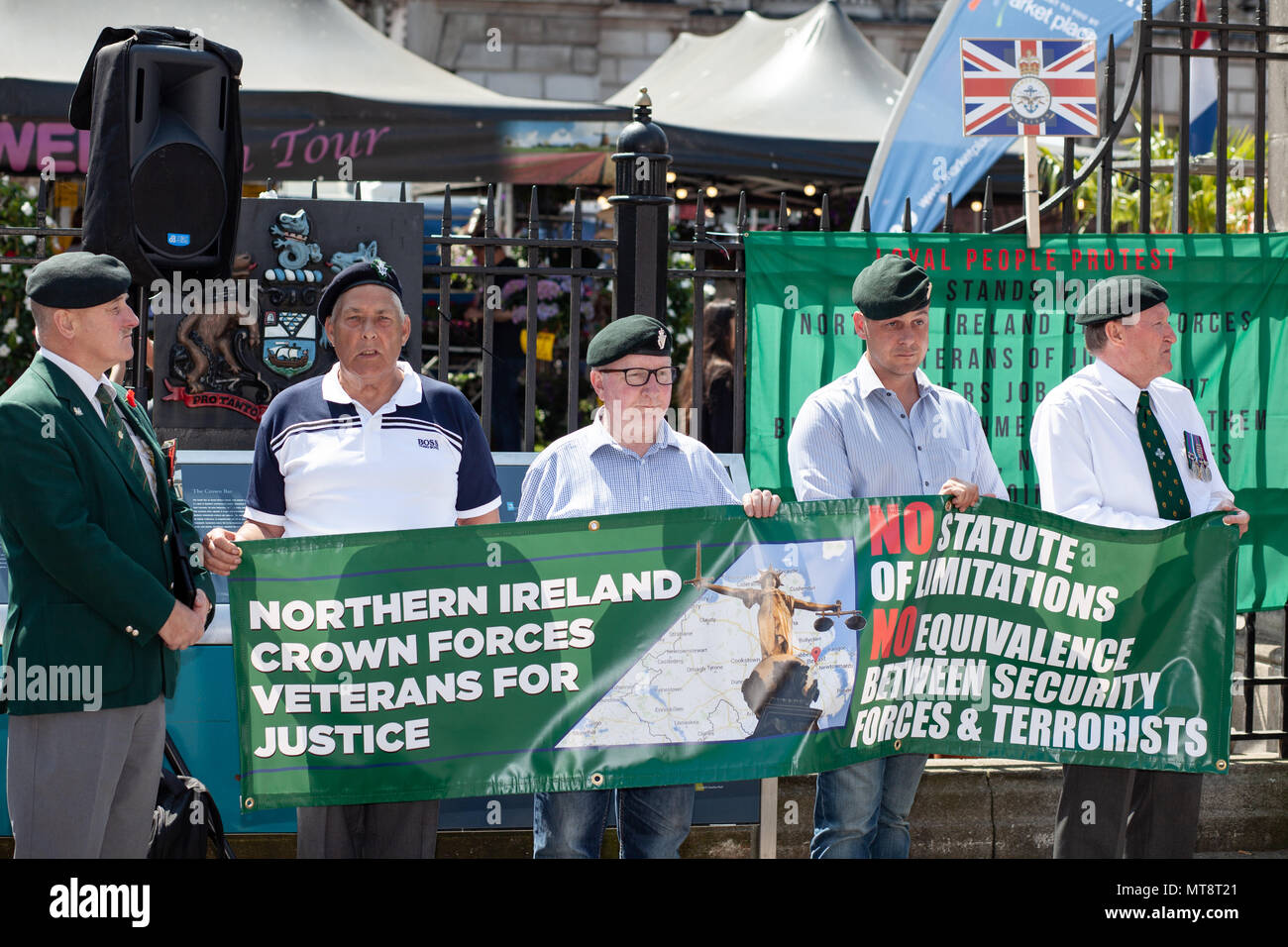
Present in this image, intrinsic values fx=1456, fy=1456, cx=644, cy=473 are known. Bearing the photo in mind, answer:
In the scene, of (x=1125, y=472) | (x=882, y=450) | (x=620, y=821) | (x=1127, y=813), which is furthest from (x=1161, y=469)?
(x=620, y=821)

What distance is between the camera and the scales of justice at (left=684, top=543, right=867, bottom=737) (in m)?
4.20

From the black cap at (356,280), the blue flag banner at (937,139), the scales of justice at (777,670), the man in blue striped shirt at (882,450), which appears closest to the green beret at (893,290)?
the man in blue striped shirt at (882,450)

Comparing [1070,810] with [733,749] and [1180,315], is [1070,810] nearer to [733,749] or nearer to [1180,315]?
[733,749]

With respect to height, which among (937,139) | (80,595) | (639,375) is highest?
(937,139)

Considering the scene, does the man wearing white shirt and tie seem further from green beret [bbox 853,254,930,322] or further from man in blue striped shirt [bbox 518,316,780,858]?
man in blue striped shirt [bbox 518,316,780,858]

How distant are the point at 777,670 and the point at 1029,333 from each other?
7.21ft

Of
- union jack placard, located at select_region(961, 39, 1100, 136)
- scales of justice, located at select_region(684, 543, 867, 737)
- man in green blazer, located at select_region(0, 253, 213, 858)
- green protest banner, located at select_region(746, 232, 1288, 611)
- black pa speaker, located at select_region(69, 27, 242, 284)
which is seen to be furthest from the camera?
union jack placard, located at select_region(961, 39, 1100, 136)

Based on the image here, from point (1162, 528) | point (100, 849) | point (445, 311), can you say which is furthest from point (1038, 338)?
point (100, 849)

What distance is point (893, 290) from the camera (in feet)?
14.0

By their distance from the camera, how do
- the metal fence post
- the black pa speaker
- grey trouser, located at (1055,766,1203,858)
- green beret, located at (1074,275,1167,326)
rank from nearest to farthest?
1. grey trouser, located at (1055,766,1203,858)
2. green beret, located at (1074,275,1167,326)
3. the black pa speaker
4. the metal fence post

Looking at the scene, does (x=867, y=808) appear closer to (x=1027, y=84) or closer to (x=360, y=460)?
(x=360, y=460)

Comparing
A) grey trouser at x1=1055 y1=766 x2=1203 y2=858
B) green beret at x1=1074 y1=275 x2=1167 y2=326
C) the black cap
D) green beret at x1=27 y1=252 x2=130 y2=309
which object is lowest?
grey trouser at x1=1055 y1=766 x2=1203 y2=858

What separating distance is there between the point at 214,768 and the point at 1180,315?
13.2 ft

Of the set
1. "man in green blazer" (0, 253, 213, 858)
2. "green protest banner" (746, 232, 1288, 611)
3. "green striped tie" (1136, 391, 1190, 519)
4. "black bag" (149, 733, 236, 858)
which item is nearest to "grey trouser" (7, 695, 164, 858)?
"man in green blazer" (0, 253, 213, 858)
